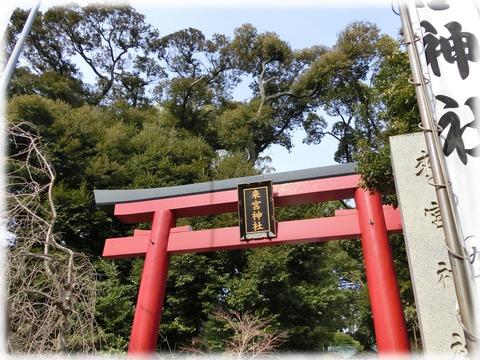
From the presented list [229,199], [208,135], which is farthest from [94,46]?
[229,199]

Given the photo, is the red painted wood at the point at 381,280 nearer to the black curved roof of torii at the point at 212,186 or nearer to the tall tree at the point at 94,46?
the black curved roof of torii at the point at 212,186

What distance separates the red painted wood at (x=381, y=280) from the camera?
15.9 feet

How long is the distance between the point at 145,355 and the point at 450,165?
17.4ft

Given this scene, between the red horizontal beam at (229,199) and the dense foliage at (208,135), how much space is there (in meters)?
0.93

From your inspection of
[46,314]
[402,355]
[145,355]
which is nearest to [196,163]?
[145,355]

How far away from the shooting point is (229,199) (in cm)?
680

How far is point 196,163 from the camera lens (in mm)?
15086

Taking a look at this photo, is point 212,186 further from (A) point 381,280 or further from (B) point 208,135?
(B) point 208,135

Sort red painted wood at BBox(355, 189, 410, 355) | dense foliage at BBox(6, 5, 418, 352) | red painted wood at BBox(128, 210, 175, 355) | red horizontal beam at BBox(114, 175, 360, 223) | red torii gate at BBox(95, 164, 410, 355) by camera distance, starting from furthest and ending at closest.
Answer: dense foliage at BBox(6, 5, 418, 352) → red horizontal beam at BBox(114, 175, 360, 223) → red painted wood at BBox(128, 210, 175, 355) → red torii gate at BBox(95, 164, 410, 355) → red painted wood at BBox(355, 189, 410, 355)

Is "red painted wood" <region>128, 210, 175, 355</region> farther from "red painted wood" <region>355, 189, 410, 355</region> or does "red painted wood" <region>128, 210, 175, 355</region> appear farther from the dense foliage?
"red painted wood" <region>355, 189, 410, 355</region>

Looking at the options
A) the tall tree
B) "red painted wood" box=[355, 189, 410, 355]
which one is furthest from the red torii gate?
the tall tree

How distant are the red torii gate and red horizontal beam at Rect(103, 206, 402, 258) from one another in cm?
1

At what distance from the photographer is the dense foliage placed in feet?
34.4

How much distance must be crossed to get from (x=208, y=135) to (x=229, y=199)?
12346mm
